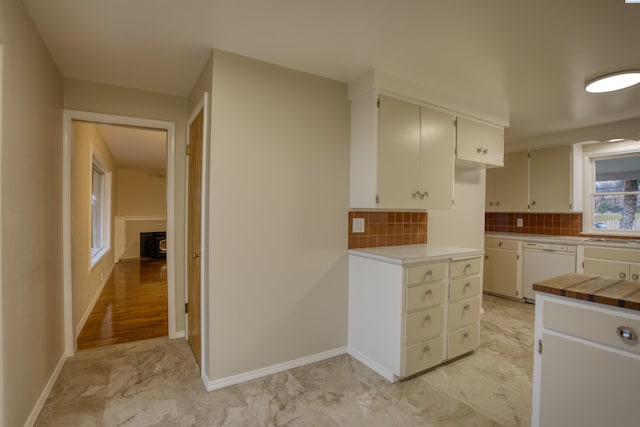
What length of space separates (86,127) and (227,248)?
8.45 feet

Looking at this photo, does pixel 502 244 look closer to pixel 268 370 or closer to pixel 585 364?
pixel 585 364

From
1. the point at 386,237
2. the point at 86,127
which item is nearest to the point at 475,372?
the point at 386,237

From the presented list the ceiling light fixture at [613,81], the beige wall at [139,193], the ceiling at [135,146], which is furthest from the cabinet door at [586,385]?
the beige wall at [139,193]

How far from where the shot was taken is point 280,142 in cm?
227

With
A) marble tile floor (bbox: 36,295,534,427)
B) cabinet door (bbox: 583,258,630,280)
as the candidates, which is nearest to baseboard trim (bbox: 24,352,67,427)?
marble tile floor (bbox: 36,295,534,427)

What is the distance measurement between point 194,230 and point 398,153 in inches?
68.4

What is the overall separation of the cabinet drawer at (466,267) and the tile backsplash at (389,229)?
1.97 feet

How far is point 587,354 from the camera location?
1279 mm

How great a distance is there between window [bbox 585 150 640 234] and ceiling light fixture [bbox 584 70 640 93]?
6.48 feet

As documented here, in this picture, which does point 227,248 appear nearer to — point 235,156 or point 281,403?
point 235,156

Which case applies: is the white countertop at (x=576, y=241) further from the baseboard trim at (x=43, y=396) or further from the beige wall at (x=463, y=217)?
the baseboard trim at (x=43, y=396)

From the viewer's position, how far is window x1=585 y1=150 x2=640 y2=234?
12.5 feet

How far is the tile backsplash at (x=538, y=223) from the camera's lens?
4332 millimetres

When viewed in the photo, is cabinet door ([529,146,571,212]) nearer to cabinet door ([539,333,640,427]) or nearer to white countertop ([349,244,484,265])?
white countertop ([349,244,484,265])
